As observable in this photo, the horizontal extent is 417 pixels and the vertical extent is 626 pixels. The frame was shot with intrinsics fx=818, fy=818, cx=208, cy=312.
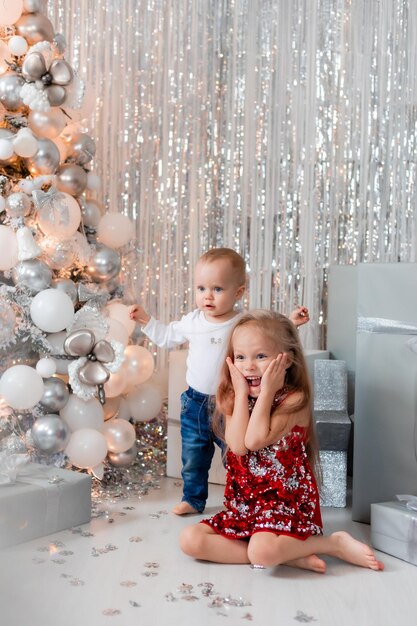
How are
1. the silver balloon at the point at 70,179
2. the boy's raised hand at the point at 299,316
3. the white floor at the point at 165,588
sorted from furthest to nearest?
the silver balloon at the point at 70,179, the boy's raised hand at the point at 299,316, the white floor at the point at 165,588

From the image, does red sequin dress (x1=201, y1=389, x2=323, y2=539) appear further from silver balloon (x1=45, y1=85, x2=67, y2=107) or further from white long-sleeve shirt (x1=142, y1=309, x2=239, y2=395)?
silver balloon (x1=45, y1=85, x2=67, y2=107)

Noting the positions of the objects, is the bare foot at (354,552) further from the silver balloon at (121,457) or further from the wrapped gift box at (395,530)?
the silver balloon at (121,457)

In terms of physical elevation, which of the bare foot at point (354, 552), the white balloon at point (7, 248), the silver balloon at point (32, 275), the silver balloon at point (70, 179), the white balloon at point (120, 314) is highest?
the silver balloon at point (70, 179)

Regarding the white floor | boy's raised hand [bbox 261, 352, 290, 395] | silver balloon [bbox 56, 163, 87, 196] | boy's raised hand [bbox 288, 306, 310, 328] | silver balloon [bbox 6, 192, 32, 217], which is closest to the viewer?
the white floor

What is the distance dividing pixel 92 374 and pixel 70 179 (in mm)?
568

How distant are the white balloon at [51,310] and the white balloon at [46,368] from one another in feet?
0.28

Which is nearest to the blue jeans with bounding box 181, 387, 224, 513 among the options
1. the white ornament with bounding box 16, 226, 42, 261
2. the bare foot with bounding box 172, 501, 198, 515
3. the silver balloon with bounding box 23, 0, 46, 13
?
the bare foot with bounding box 172, 501, 198, 515

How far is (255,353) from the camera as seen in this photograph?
1.87 m

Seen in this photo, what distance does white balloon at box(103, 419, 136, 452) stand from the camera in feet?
7.72

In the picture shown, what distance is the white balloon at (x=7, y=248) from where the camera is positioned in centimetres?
215

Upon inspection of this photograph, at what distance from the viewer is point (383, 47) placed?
2.90 metres

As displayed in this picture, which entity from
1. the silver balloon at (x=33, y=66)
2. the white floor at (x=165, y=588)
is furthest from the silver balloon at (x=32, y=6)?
the white floor at (x=165, y=588)

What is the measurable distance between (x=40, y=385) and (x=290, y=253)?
119 centimetres

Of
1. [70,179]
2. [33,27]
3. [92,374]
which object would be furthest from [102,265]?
[33,27]
